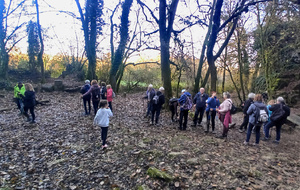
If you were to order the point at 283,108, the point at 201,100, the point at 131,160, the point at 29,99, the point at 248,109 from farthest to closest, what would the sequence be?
the point at 29,99 → the point at 201,100 → the point at 283,108 → the point at 248,109 → the point at 131,160

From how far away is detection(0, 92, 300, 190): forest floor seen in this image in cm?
417

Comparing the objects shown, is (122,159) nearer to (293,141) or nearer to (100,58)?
(293,141)

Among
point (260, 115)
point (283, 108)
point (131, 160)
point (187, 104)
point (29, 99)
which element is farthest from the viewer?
point (29, 99)

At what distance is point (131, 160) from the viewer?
520 centimetres

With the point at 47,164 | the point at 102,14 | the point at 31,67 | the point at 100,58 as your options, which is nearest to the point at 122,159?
the point at 47,164

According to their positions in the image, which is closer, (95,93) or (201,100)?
(201,100)

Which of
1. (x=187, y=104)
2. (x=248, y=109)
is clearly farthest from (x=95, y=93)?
(x=248, y=109)

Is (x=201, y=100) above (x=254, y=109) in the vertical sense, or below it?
above

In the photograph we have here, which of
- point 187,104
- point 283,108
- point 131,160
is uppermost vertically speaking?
point 187,104

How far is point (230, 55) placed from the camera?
1956 centimetres

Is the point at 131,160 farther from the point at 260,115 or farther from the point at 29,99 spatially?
the point at 29,99

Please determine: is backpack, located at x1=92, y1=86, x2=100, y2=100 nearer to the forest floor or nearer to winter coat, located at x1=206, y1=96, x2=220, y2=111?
the forest floor

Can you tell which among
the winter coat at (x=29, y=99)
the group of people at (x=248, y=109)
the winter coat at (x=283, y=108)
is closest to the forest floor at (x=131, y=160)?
the group of people at (x=248, y=109)

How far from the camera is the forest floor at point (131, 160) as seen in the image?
4168 mm
